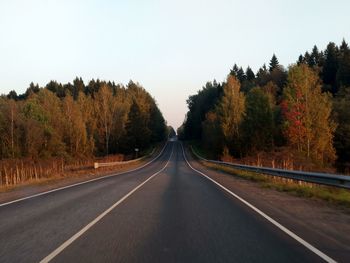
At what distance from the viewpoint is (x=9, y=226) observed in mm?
10688

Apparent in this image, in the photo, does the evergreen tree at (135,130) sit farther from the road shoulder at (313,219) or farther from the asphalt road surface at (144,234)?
the asphalt road surface at (144,234)

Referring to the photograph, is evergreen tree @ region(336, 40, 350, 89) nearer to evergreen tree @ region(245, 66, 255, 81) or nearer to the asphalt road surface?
evergreen tree @ region(245, 66, 255, 81)

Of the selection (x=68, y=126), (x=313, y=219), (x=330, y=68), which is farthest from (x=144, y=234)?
(x=330, y=68)

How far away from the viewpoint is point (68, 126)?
8081cm

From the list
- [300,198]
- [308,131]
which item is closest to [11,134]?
[308,131]

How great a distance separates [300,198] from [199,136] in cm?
14756

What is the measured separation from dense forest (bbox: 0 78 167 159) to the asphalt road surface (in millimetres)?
50570

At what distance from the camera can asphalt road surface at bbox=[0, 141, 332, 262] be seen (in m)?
7.34

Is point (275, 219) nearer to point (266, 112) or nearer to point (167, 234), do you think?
point (167, 234)

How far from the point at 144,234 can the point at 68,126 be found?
7390 centimetres

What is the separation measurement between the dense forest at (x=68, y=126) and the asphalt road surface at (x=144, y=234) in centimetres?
5057

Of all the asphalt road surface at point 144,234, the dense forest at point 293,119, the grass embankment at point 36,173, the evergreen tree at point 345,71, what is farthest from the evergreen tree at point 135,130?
the asphalt road surface at point 144,234

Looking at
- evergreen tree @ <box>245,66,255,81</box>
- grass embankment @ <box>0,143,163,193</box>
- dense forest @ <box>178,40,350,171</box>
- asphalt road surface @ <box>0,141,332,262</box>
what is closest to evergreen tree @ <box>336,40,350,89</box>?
dense forest @ <box>178,40,350,171</box>

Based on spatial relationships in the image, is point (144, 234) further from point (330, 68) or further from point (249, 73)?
point (249, 73)
